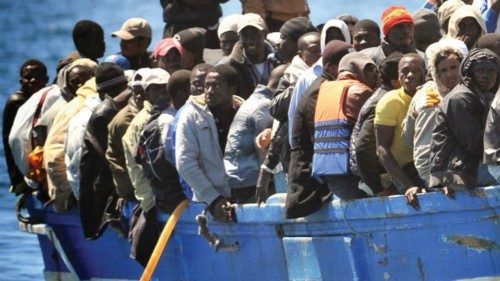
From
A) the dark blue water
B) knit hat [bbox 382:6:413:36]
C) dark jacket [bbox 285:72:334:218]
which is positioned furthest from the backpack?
the dark blue water

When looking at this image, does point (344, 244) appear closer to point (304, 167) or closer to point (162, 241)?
point (304, 167)

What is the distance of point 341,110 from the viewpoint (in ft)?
48.9

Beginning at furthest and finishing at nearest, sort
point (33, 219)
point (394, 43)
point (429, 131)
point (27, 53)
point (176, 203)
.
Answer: point (27, 53) < point (33, 219) < point (176, 203) < point (394, 43) < point (429, 131)

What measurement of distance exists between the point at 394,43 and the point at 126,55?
401 cm

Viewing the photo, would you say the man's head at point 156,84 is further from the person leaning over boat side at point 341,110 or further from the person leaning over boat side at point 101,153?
the person leaning over boat side at point 341,110

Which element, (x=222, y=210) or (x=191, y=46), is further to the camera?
(x=191, y=46)

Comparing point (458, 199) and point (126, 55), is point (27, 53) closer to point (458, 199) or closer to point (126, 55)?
point (126, 55)

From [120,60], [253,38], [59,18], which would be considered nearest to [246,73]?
[253,38]

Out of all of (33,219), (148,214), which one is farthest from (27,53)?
(148,214)

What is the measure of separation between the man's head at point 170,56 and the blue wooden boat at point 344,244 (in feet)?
3.81

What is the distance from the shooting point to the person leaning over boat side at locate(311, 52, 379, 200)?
1490 centimetres

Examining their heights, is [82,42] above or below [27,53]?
above

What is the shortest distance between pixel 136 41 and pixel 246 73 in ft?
8.31

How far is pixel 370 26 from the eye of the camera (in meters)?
16.6
